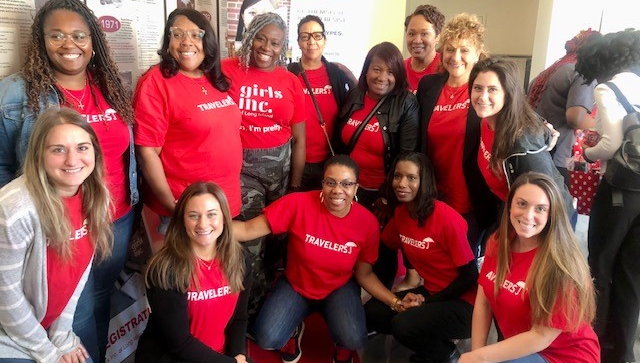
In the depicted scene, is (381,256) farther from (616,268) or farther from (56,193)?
(56,193)

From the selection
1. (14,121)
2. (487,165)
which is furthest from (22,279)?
(487,165)

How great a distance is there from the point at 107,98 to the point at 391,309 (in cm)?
167

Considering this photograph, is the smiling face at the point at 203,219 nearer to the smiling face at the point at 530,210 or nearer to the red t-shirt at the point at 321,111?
the red t-shirt at the point at 321,111

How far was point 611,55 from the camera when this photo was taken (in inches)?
91.5

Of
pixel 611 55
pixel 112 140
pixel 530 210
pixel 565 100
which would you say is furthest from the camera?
pixel 565 100

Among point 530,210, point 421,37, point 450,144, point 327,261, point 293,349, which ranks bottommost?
point 293,349

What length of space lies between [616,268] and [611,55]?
3.37ft

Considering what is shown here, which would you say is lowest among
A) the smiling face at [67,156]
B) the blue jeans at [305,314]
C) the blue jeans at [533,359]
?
the blue jeans at [305,314]

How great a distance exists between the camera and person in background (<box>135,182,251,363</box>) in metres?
1.88

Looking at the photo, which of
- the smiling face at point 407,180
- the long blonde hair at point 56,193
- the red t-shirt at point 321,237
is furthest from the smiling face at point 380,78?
the long blonde hair at point 56,193

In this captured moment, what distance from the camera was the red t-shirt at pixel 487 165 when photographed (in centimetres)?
219

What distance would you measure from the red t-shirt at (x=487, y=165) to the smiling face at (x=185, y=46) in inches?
53.0

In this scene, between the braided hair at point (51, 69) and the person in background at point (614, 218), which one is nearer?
the braided hair at point (51, 69)

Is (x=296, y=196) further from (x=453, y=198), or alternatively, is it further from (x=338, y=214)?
(x=453, y=198)
